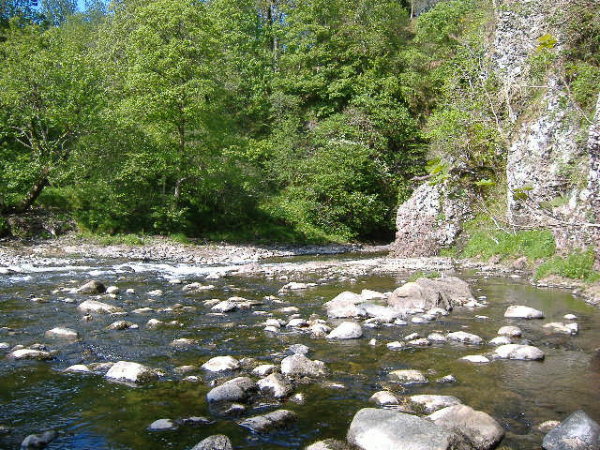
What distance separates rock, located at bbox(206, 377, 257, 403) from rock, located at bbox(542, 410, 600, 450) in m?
3.41

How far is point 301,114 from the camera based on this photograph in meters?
38.9

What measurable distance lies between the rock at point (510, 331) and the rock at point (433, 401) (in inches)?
145

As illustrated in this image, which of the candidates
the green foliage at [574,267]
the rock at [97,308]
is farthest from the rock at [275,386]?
the green foliage at [574,267]

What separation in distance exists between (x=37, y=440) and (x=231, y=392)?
7.14 ft

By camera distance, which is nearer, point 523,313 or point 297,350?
point 297,350

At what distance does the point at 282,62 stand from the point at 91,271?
27330mm

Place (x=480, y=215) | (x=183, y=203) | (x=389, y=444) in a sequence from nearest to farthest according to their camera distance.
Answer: (x=389, y=444), (x=480, y=215), (x=183, y=203)

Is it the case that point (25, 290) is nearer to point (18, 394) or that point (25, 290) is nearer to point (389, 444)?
point (18, 394)

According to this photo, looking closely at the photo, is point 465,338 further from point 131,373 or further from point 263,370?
point 131,373

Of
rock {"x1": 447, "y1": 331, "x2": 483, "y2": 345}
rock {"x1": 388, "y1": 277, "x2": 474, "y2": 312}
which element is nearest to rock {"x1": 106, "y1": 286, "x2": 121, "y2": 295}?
rock {"x1": 388, "y1": 277, "x2": 474, "y2": 312}

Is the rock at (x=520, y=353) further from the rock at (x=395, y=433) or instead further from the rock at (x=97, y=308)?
the rock at (x=97, y=308)

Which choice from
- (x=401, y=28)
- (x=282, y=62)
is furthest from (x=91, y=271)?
(x=401, y=28)

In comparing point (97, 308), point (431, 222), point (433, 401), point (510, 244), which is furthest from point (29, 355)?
point (431, 222)

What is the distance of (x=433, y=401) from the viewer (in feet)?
20.7
